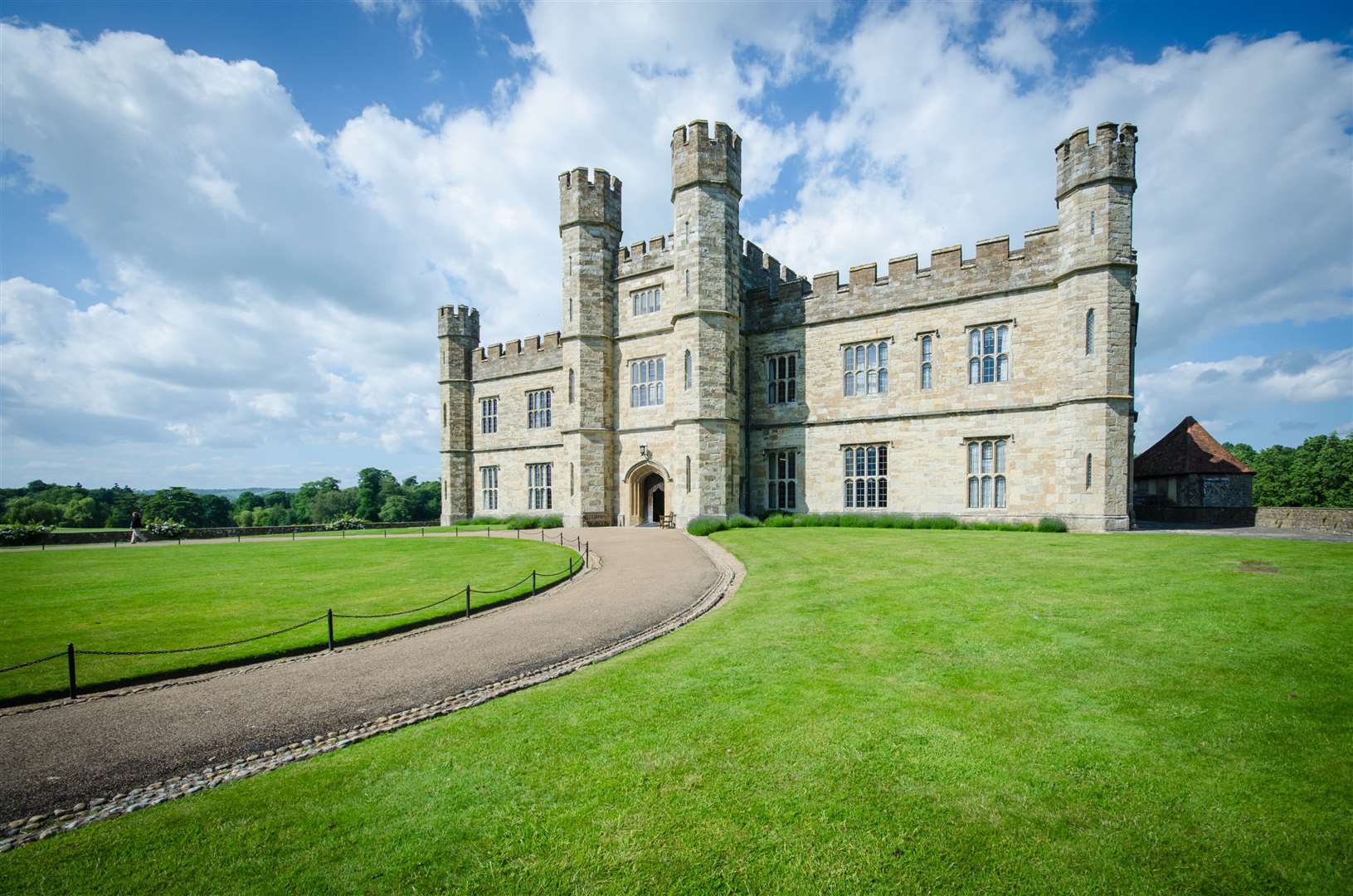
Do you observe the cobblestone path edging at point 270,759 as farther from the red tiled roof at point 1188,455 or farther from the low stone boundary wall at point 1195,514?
the red tiled roof at point 1188,455

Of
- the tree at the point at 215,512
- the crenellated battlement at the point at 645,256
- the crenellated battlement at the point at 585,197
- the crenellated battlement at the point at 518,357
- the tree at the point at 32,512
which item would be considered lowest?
the tree at the point at 215,512

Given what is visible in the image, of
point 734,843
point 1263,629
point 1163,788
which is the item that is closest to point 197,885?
point 734,843

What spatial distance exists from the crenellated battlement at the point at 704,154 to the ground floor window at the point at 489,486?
66.1ft

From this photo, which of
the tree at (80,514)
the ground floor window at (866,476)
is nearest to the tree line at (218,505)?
the tree at (80,514)

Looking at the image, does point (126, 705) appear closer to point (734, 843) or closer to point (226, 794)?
point (226, 794)

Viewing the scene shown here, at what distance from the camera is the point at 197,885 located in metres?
3.44

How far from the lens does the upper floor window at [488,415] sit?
112 ft

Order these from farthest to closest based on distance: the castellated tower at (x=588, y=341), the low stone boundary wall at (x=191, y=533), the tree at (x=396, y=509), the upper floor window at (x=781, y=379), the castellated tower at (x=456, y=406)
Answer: the tree at (x=396, y=509), the castellated tower at (x=456, y=406), the castellated tower at (x=588, y=341), the upper floor window at (x=781, y=379), the low stone boundary wall at (x=191, y=533)

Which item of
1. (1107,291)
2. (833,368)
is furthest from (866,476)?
(1107,291)

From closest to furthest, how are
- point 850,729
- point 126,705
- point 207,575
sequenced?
1. point 850,729
2. point 126,705
3. point 207,575

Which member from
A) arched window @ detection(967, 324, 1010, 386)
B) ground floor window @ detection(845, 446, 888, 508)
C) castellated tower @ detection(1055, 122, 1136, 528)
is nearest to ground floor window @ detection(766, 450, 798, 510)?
ground floor window @ detection(845, 446, 888, 508)

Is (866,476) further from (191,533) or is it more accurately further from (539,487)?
(191,533)

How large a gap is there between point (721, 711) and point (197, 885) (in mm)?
4016

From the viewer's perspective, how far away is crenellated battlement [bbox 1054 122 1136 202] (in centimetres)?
1802
